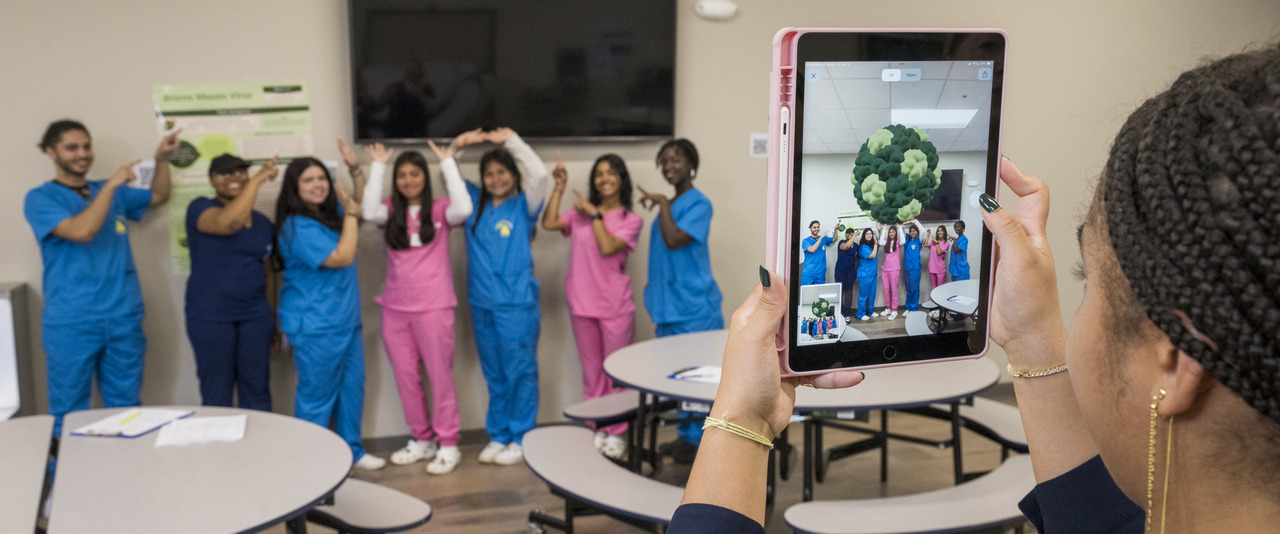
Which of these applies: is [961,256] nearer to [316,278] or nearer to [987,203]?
[987,203]

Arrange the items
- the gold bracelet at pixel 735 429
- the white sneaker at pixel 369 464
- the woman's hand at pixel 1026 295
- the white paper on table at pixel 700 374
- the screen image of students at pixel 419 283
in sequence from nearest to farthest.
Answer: the gold bracelet at pixel 735 429 → the woman's hand at pixel 1026 295 → the white paper on table at pixel 700 374 → the screen image of students at pixel 419 283 → the white sneaker at pixel 369 464

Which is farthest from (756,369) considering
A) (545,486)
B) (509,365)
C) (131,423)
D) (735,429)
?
(509,365)

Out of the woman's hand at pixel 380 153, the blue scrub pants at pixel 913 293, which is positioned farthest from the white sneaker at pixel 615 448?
the blue scrub pants at pixel 913 293

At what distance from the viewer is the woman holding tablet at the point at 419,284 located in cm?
384

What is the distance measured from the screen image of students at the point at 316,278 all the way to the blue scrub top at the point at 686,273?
1.33m

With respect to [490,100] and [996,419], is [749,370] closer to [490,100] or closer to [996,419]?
[996,419]

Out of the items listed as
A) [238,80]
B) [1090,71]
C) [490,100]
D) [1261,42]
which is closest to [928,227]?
[1261,42]

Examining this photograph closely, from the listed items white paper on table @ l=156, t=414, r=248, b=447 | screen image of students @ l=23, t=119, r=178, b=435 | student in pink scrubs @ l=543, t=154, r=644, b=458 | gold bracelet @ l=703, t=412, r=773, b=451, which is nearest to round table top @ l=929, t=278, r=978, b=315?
gold bracelet @ l=703, t=412, r=773, b=451

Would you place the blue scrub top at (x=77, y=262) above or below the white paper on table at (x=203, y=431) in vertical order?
above

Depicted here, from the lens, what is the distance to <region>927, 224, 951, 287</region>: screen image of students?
97 cm

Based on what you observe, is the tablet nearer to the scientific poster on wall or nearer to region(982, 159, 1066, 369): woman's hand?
region(982, 159, 1066, 369): woman's hand

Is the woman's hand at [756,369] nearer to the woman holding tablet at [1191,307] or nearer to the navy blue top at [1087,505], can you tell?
the woman holding tablet at [1191,307]

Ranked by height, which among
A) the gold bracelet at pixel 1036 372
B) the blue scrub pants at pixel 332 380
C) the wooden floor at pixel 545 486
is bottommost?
the wooden floor at pixel 545 486

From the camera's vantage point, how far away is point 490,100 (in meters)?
4.05
